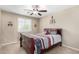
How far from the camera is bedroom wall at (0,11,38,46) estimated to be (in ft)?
5.25

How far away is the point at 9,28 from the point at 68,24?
4.11ft

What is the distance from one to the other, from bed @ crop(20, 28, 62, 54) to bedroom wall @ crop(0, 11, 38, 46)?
0.66 ft

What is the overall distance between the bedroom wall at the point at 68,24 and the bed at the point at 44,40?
0.10 metres

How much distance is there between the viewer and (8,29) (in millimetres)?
1690

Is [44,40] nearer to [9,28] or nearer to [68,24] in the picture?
[68,24]

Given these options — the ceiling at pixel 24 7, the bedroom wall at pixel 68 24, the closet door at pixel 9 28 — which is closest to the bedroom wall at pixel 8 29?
the closet door at pixel 9 28

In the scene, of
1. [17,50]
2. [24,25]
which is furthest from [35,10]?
[17,50]

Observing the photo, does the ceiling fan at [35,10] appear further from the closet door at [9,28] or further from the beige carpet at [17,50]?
the beige carpet at [17,50]

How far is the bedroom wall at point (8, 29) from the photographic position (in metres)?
1.60

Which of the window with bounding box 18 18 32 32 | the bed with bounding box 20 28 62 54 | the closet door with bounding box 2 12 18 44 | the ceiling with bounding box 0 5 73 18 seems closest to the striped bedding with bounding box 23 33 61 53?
the bed with bounding box 20 28 62 54

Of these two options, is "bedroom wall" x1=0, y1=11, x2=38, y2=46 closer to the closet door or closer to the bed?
the closet door

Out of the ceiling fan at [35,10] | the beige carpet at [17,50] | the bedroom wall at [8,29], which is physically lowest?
the beige carpet at [17,50]
